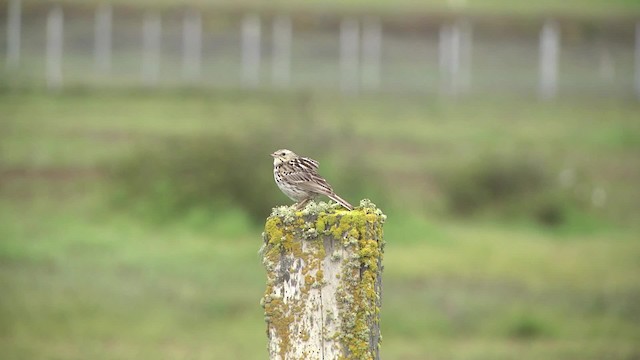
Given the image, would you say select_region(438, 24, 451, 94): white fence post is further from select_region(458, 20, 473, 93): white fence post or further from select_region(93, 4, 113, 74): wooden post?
select_region(93, 4, 113, 74): wooden post

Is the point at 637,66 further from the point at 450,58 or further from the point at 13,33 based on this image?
the point at 13,33

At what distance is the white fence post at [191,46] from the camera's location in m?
40.5

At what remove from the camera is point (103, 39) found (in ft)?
139

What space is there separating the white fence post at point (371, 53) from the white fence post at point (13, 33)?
7.72m

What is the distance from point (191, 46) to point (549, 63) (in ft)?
28.2

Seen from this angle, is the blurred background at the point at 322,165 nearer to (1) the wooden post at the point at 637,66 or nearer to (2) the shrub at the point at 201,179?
(2) the shrub at the point at 201,179

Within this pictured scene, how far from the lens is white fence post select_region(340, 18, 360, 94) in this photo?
3900 centimetres

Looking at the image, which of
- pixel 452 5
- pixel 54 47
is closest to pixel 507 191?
pixel 54 47

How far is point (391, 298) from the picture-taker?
20141mm

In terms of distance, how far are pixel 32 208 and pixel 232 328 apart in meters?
8.38

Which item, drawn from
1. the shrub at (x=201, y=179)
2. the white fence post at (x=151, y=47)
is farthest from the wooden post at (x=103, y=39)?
the shrub at (x=201, y=179)

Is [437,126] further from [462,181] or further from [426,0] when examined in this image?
[426,0]

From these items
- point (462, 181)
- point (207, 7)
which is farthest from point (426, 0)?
point (462, 181)

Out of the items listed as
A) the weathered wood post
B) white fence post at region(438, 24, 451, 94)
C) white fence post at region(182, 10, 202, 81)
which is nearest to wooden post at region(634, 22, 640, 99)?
white fence post at region(438, 24, 451, 94)
